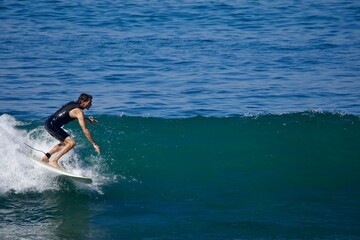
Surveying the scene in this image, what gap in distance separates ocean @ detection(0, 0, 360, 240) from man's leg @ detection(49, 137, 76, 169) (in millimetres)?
749

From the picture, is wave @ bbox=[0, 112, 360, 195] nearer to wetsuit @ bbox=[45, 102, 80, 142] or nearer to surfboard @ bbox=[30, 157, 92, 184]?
surfboard @ bbox=[30, 157, 92, 184]

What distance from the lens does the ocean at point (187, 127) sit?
13727 mm

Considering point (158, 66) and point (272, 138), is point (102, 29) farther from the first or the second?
point (272, 138)

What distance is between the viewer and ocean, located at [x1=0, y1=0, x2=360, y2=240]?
13.7 metres

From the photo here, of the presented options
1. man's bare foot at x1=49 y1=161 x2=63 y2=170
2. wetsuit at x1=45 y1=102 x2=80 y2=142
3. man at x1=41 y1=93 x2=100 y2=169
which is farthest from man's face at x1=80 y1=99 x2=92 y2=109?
man's bare foot at x1=49 y1=161 x2=63 y2=170

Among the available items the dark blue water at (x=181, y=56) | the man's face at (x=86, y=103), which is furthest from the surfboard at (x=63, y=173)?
the dark blue water at (x=181, y=56)

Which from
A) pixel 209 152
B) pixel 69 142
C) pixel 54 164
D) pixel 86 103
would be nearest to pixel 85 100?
pixel 86 103

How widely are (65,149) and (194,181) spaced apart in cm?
303

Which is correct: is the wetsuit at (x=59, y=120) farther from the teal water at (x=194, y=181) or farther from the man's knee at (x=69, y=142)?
the teal water at (x=194, y=181)

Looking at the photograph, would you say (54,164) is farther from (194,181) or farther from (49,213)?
(194,181)

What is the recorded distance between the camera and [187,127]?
19.0m

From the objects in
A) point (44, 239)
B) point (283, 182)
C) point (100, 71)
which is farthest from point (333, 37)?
point (44, 239)

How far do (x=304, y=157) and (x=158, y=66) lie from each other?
994cm

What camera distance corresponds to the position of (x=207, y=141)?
1803 centimetres
